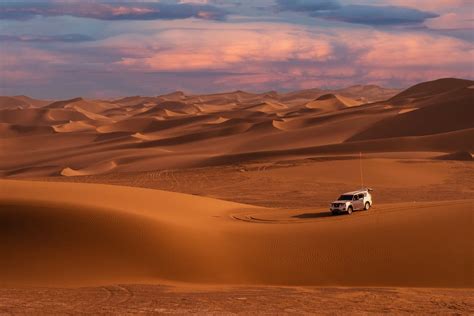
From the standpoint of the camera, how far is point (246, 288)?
14406mm

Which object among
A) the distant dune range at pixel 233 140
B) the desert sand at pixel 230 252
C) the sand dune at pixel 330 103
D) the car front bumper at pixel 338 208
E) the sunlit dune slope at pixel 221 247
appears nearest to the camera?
the desert sand at pixel 230 252

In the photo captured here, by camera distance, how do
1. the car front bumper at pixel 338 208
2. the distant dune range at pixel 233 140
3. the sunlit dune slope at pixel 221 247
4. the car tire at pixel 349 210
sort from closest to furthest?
the sunlit dune slope at pixel 221 247
the car front bumper at pixel 338 208
the car tire at pixel 349 210
the distant dune range at pixel 233 140

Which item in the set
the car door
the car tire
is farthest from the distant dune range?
the car tire

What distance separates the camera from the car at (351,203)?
22.5m

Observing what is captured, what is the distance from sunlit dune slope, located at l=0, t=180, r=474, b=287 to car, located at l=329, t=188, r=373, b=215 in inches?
45.6

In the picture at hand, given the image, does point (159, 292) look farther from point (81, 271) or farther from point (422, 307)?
point (422, 307)

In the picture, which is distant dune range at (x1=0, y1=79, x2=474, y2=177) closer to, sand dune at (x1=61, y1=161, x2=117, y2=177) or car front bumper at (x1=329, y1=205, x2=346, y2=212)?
sand dune at (x1=61, y1=161, x2=117, y2=177)

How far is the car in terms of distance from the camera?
2248 cm

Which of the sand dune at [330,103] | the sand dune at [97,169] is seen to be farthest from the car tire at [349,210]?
the sand dune at [330,103]

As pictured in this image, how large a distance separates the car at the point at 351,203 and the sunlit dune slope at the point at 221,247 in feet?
3.80

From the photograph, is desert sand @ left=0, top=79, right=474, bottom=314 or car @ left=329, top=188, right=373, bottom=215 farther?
car @ left=329, top=188, right=373, bottom=215

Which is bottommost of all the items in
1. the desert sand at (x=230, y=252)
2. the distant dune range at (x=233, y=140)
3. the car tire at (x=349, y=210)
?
the desert sand at (x=230, y=252)

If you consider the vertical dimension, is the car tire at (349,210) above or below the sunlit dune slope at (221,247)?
above

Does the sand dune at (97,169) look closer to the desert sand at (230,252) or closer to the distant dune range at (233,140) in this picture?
the distant dune range at (233,140)
